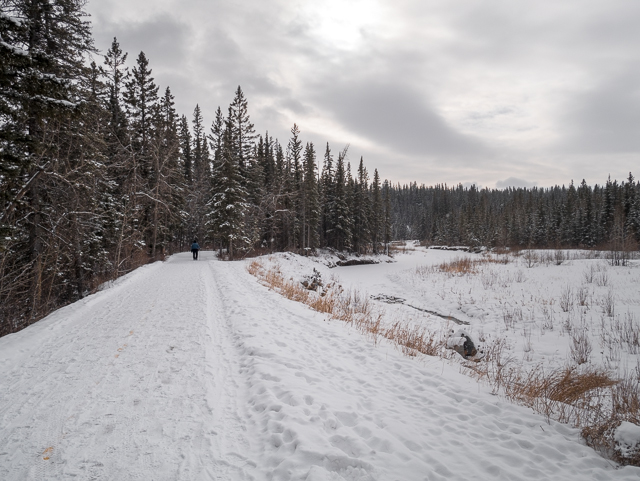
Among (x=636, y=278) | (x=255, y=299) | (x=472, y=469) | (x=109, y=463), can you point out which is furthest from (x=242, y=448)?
(x=636, y=278)

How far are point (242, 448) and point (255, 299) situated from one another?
6.96m

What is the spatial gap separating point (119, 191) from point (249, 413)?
22.7 m

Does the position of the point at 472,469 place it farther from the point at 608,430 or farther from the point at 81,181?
the point at 81,181

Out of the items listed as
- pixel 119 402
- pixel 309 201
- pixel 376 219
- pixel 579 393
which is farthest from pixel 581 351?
pixel 376 219

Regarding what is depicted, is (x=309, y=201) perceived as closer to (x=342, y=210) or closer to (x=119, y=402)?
(x=342, y=210)

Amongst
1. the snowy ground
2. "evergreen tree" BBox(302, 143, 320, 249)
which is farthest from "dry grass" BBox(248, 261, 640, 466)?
"evergreen tree" BBox(302, 143, 320, 249)

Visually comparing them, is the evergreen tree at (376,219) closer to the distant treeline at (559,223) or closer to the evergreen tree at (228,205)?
the distant treeline at (559,223)

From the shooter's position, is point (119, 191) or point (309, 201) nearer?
point (119, 191)

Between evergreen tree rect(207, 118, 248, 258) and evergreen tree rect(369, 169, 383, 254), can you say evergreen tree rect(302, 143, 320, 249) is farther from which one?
evergreen tree rect(369, 169, 383, 254)

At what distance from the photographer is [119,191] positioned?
20.2 meters

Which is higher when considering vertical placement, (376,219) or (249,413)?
(376,219)

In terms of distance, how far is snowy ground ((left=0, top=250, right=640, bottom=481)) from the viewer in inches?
101

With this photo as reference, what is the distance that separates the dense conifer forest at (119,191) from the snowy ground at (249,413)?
9.72ft

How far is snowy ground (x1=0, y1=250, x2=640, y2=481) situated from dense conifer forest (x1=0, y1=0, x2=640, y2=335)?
2961 millimetres
